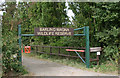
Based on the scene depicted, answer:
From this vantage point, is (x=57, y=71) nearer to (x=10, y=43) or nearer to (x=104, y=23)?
(x=10, y=43)

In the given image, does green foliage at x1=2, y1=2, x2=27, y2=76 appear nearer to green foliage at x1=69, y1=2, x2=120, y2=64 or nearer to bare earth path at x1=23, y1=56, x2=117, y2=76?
bare earth path at x1=23, y1=56, x2=117, y2=76

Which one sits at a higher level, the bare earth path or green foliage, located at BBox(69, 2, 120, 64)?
green foliage, located at BBox(69, 2, 120, 64)

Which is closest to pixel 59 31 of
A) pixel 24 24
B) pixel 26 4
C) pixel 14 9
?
pixel 14 9

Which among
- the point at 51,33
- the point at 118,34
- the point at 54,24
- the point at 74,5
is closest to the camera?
the point at 51,33

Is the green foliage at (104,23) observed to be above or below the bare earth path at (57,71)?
above

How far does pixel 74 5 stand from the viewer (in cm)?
916

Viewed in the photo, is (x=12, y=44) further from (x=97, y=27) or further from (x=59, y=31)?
(x=97, y=27)

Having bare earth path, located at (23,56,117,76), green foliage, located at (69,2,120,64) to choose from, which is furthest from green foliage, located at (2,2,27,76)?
green foliage, located at (69,2,120,64)

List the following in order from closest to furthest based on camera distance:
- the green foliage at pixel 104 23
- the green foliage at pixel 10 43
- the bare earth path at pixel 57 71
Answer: the green foliage at pixel 10 43 → the bare earth path at pixel 57 71 → the green foliage at pixel 104 23

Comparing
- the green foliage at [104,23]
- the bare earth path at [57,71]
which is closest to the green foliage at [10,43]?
the bare earth path at [57,71]

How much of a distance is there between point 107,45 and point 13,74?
224 inches

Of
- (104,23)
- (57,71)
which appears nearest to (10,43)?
(57,71)

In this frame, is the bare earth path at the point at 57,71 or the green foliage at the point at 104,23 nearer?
the bare earth path at the point at 57,71

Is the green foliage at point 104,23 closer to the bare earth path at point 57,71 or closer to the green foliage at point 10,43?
the bare earth path at point 57,71
